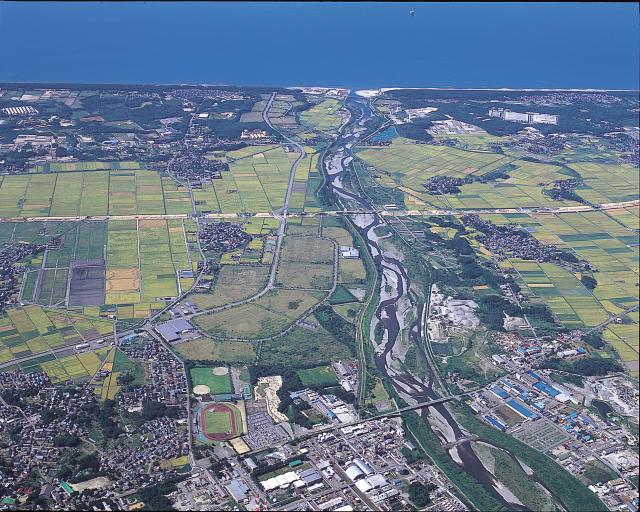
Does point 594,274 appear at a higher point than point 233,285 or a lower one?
higher

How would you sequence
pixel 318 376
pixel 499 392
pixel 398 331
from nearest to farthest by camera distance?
pixel 499 392 < pixel 318 376 < pixel 398 331

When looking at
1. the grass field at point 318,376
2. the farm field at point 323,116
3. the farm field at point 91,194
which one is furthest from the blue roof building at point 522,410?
the farm field at point 323,116

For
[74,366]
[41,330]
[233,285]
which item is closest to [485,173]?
[233,285]

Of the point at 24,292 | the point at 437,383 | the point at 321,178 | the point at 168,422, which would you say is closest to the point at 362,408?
the point at 437,383

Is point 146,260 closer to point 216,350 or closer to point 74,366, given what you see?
point 216,350

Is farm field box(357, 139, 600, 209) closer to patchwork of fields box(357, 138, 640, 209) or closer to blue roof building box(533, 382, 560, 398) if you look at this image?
patchwork of fields box(357, 138, 640, 209)

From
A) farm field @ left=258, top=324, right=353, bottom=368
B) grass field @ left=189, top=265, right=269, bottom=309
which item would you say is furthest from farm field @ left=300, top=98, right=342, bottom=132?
farm field @ left=258, top=324, right=353, bottom=368
